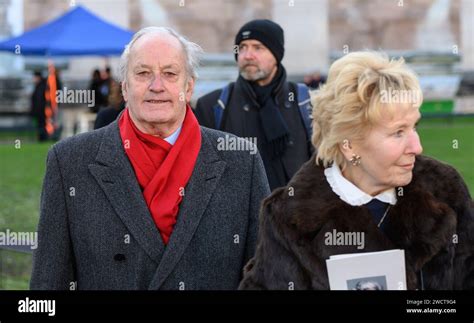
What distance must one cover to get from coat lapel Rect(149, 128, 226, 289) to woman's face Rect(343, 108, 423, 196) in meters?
0.67

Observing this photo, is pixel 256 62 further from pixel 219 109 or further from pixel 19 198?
pixel 19 198

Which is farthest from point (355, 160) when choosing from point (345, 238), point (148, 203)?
point (148, 203)

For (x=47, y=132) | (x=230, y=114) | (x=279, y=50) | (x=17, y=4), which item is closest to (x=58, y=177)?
(x=230, y=114)

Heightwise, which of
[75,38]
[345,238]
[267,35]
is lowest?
[345,238]

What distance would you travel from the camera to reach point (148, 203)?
4.18m

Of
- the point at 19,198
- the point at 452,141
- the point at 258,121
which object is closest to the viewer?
the point at 258,121

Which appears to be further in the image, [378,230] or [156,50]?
[156,50]

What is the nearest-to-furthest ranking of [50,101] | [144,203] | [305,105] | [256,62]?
[144,203] < [305,105] < [256,62] < [50,101]

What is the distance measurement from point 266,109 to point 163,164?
2.96m

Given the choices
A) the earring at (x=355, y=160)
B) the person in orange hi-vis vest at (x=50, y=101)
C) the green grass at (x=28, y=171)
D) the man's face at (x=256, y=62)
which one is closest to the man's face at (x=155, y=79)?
the earring at (x=355, y=160)

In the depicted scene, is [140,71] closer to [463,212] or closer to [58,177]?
[58,177]

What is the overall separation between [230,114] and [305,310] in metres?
3.52

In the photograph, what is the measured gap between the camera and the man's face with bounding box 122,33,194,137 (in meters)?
4.20

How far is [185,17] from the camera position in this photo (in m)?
35.4
